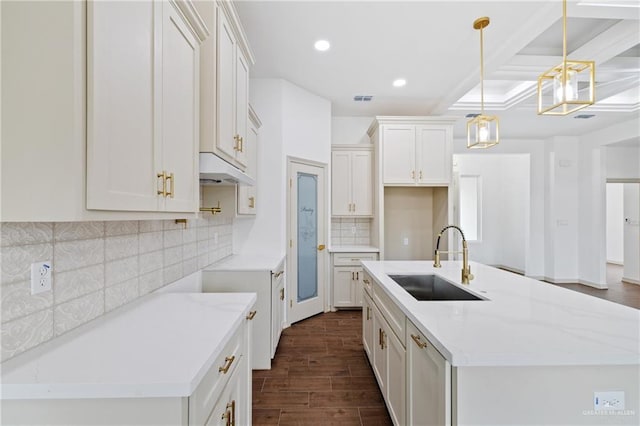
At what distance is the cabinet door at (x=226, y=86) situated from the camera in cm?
173

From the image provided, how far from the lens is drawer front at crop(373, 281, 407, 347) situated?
1598 millimetres

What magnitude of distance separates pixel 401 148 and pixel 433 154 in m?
0.47

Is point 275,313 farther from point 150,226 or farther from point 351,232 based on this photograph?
point 351,232

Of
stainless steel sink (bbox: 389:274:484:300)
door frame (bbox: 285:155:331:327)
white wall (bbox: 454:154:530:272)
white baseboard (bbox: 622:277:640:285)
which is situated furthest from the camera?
white wall (bbox: 454:154:530:272)

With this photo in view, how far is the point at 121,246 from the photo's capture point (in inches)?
56.8

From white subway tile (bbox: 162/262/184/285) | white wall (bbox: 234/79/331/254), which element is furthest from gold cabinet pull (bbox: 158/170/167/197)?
white wall (bbox: 234/79/331/254)

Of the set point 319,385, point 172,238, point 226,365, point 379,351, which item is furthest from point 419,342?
point 172,238

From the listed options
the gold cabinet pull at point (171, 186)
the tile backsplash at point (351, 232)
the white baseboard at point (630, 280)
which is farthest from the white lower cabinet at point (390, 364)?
the white baseboard at point (630, 280)

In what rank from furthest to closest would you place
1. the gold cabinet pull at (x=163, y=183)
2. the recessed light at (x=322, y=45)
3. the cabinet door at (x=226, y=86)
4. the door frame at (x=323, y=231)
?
the door frame at (x=323, y=231)
the recessed light at (x=322, y=45)
the cabinet door at (x=226, y=86)
the gold cabinet pull at (x=163, y=183)

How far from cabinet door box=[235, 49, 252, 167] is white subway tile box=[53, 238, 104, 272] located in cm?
106

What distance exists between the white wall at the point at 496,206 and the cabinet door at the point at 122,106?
275 inches

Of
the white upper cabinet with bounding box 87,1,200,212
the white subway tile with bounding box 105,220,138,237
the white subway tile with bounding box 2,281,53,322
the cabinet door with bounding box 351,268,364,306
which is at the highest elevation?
the white upper cabinet with bounding box 87,1,200,212

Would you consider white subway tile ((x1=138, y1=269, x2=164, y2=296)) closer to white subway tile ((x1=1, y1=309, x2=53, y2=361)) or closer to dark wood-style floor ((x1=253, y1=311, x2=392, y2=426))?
white subway tile ((x1=1, y1=309, x2=53, y2=361))

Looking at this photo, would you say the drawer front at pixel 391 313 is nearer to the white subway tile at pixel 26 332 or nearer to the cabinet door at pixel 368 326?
the cabinet door at pixel 368 326
